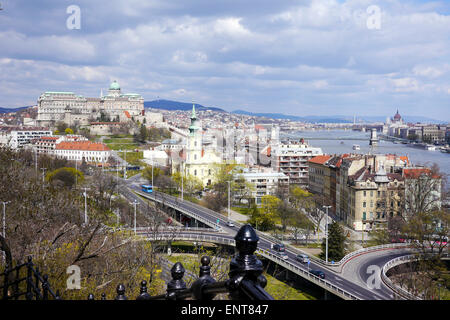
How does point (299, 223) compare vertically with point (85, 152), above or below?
below

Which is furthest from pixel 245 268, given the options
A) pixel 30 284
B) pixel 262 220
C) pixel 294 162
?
pixel 294 162

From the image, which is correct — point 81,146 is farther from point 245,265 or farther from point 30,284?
point 245,265

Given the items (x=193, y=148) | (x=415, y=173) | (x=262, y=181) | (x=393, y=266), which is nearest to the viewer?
(x=393, y=266)

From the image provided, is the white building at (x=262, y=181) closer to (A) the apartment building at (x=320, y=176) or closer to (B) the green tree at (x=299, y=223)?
(A) the apartment building at (x=320, y=176)

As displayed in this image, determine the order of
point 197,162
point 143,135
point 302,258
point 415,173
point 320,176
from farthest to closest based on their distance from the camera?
point 143,135
point 197,162
point 320,176
point 415,173
point 302,258

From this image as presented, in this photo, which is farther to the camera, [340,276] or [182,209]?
[182,209]

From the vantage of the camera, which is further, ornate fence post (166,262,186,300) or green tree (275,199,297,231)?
green tree (275,199,297,231)

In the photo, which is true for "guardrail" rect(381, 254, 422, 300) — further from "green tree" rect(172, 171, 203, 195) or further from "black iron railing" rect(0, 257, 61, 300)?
"green tree" rect(172, 171, 203, 195)

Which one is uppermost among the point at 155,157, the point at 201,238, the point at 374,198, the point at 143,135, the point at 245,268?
the point at 143,135

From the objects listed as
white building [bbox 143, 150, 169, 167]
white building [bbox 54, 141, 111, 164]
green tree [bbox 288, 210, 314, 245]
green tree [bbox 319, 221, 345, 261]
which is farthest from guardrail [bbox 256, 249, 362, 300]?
white building [bbox 54, 141, 111, 164]

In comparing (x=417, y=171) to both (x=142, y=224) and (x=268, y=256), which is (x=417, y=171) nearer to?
(x=268, y=256)
